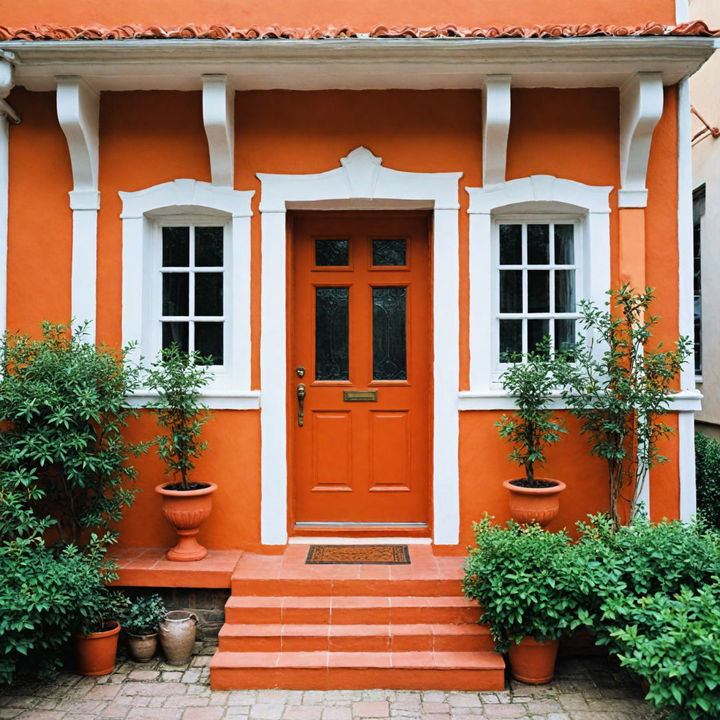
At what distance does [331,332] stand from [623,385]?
226 centimetres

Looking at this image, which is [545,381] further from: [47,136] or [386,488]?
[47,136]

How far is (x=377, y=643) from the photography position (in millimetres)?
4328

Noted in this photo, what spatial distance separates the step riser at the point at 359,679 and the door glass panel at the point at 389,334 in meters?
2.25

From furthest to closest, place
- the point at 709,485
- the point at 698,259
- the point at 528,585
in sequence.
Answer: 1. the point at 698,259
2. the point at 709,485
3. the point at 528,585

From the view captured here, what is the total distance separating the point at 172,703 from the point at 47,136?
4.14 metres

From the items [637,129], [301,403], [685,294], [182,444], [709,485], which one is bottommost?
[709,485]

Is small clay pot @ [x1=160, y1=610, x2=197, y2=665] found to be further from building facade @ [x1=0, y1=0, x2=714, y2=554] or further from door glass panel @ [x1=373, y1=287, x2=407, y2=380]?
door glass panel @ [x1=373, y1=287, x2=407, y2=380]

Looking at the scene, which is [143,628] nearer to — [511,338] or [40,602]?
[40,602]

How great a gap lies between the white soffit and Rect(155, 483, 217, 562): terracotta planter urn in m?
2.99

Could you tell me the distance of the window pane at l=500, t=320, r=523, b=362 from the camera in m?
5.35

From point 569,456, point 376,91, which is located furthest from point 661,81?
point 569,456

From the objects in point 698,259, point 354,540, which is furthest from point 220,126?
Result: point 698,259

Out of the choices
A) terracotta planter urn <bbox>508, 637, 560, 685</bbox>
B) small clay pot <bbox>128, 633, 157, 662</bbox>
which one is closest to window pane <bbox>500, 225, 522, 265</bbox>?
terracotta planter urn <bbox>508, 637, 560, 685</bbox>

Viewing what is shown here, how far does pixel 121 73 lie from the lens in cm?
489
